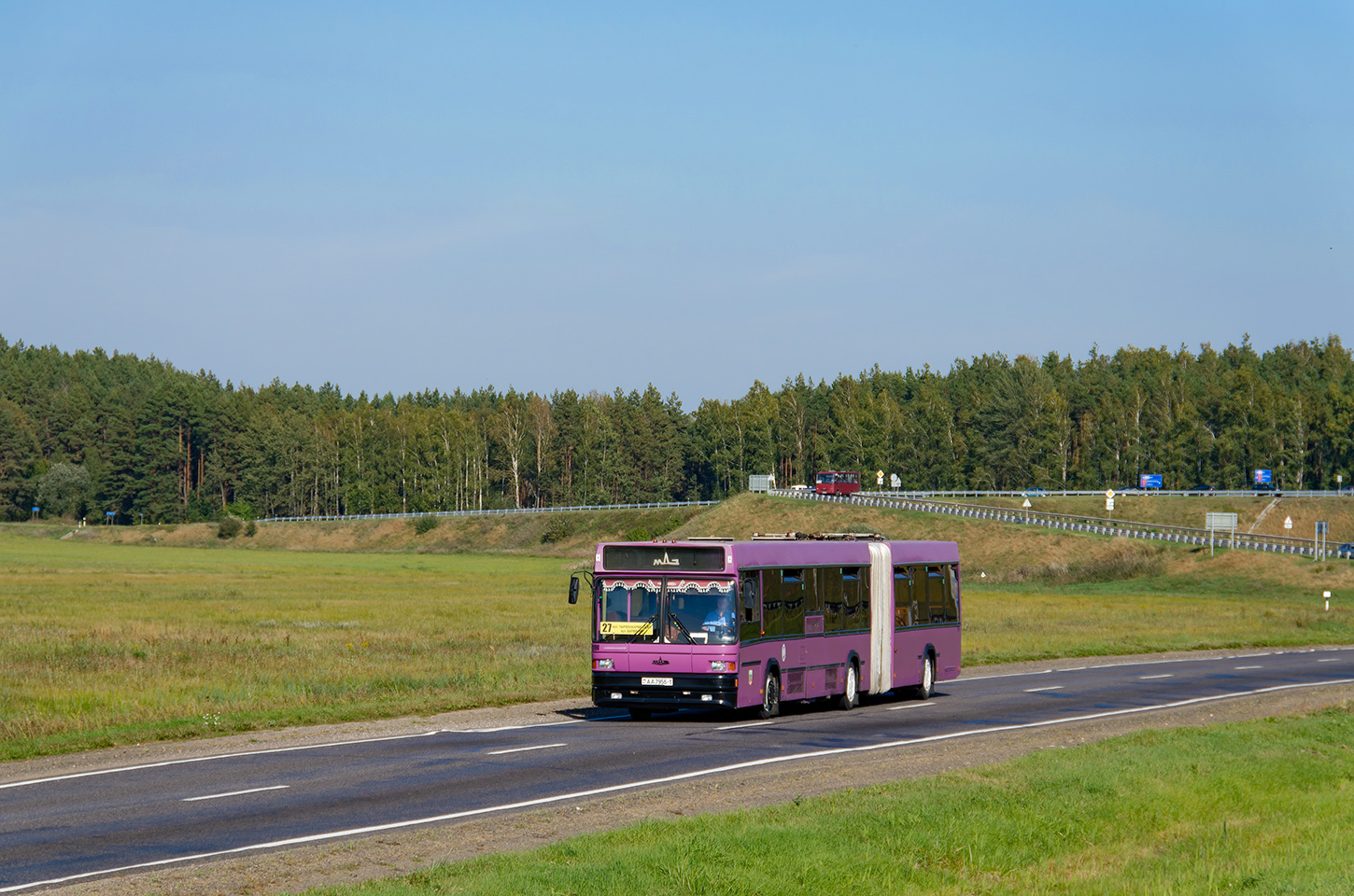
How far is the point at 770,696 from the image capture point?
2584cm

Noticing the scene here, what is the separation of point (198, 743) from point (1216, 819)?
14.3 meters

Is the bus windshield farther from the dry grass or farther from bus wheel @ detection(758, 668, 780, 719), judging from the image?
the dry grass

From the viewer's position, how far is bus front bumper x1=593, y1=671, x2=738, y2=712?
2406 centimetres

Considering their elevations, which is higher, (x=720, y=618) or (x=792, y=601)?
(x=792, y=601)

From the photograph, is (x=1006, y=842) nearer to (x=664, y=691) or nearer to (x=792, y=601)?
(x=664, y=691)

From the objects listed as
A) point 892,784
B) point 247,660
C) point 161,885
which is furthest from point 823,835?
point 247,660

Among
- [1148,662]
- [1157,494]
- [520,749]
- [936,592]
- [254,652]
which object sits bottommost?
[1148,662]

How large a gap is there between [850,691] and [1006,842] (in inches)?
564

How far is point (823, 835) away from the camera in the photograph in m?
13.3

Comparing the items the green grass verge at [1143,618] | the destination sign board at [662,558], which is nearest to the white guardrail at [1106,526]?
the green grass verge at [1143,618]

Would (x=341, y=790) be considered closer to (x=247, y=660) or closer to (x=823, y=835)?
(x=823, y=835)

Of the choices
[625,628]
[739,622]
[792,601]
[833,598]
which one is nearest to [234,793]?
[625,628]

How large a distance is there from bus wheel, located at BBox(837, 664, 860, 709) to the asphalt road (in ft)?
1.24

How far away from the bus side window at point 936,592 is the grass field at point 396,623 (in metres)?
7.82
